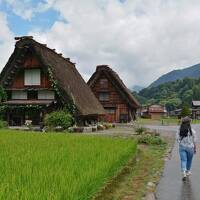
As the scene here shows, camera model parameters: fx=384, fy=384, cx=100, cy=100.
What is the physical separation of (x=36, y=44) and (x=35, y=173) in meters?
21.9

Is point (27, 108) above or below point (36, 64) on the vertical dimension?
below

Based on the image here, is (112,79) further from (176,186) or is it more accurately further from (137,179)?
(176,186)

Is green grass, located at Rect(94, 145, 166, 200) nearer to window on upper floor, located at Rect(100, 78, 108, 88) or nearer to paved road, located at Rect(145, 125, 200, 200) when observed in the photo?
paved road, located at Rect(145, 125, 200, 200)

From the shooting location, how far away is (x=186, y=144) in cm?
819

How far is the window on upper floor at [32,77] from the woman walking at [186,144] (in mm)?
Result: 20659

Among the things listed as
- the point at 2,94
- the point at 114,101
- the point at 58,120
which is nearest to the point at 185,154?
the point at 58,120

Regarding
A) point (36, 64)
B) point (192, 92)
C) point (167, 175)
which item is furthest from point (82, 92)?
point (192, 92)

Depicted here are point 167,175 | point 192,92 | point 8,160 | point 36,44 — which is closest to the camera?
point 8,160

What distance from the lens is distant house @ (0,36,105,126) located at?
26.3 meters

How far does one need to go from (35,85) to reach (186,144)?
20960 millimetres

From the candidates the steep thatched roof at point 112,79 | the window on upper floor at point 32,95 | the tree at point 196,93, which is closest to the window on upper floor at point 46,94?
the window on upper floor at point 32,95

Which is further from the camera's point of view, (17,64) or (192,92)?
(192,92)

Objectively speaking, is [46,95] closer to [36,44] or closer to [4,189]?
[36,44]

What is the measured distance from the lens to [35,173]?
575cm
